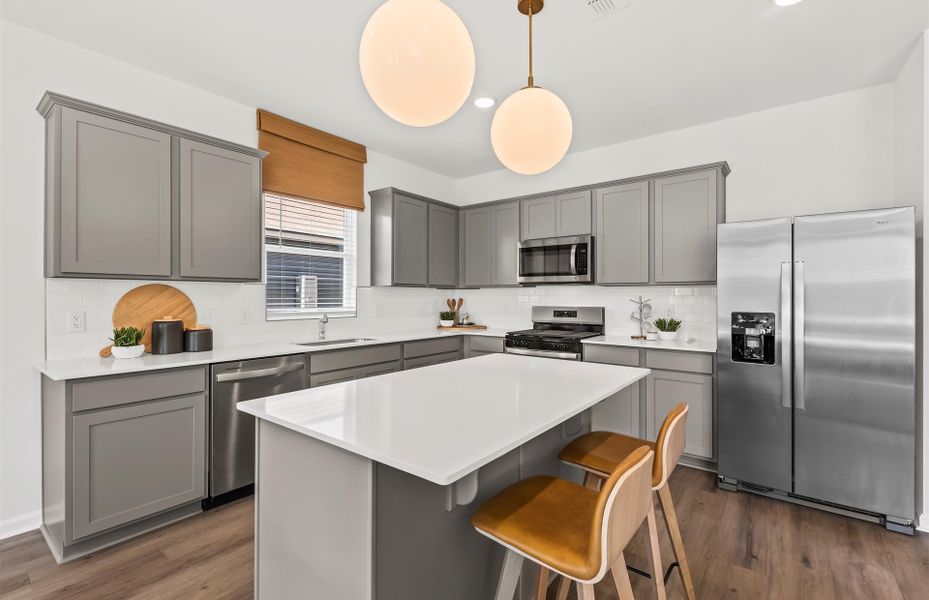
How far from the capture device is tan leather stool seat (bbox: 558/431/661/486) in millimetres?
1737

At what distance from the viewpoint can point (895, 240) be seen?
2457mm

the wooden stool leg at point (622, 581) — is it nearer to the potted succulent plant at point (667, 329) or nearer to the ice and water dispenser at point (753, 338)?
the ice and water dispenser at point (753, 338)

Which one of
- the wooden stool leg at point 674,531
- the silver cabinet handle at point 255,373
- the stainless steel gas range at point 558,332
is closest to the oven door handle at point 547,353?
the stainless steel gas range at point 558,332

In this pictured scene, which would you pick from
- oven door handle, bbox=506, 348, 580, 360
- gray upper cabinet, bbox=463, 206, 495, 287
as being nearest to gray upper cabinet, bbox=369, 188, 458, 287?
gray upper cabinet, bbox=463, 206, 495, 287

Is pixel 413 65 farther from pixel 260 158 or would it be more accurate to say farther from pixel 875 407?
pixel 875 407

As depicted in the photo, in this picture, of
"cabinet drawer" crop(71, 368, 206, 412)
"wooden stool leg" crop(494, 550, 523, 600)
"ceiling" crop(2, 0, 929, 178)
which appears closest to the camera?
"wooden stool leg" crop(494, 550, 523, 600)

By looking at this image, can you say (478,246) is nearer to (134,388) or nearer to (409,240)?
(409,240)

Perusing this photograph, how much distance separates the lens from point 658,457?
5.04 feet

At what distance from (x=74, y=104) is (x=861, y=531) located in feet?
16.1

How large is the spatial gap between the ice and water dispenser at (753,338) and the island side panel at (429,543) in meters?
2.10

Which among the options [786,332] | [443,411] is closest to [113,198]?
[443,411]

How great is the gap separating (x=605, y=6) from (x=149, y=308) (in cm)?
328

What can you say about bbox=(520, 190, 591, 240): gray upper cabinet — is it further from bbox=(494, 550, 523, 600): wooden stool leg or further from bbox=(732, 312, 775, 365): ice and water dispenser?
bbox=(494, 550, 523, 600): wooden stool leg

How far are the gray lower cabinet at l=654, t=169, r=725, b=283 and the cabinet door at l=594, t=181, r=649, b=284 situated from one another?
4.5 inches
